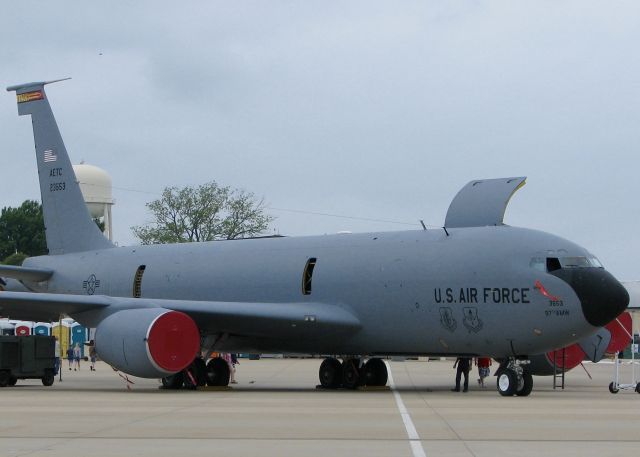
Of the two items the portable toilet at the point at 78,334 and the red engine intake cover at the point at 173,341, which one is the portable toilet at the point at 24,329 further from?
the red engine intake cover at the point at 173,341

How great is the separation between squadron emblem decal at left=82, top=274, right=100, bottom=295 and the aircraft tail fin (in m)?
1.80

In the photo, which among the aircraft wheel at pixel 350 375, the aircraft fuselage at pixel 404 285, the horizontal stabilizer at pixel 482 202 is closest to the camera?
the aircraft fuselage at pixel 404 285

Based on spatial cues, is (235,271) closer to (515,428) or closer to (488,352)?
(488,352)

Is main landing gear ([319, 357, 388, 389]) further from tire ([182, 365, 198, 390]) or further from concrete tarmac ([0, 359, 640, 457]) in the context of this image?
concrete tarmac ([0, 359, 640, 457])

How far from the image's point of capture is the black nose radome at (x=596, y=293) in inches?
1046

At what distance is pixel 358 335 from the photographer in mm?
30578

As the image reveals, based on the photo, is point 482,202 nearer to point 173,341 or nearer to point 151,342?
point 173,341

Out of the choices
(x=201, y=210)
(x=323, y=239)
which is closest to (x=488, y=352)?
(x=323, y=239)

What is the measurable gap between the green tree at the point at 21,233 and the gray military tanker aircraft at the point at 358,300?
90.8 meters

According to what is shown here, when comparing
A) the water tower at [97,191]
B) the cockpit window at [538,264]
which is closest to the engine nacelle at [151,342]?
the cockpit window at [538,264]

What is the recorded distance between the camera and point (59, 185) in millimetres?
39531

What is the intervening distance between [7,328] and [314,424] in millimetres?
48519

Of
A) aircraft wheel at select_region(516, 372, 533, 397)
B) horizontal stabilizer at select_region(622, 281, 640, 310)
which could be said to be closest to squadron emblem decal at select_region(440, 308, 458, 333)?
aircraft wheel at select_region(516, 372, 533, 397)

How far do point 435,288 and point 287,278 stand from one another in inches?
199
